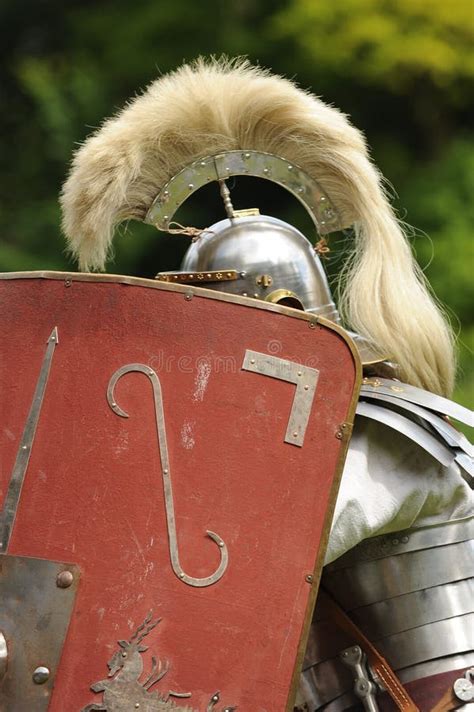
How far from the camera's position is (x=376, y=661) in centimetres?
234

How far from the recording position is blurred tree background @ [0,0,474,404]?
23.8ft

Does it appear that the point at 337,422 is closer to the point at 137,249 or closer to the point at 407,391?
the point at 407,391

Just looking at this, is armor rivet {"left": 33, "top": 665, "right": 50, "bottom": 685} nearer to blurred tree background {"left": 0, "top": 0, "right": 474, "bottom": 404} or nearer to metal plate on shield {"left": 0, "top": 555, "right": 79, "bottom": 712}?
metal plate on shield {"left": 0, "top": 555, "right": 79, "bottom": 712}

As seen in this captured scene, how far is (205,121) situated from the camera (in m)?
2.57

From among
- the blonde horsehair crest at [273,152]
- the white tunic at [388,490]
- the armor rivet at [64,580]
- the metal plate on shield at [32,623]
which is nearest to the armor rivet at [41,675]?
the metal plate on shield at [32,623]

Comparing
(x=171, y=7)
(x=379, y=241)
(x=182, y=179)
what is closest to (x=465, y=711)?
(x=379, y=241)

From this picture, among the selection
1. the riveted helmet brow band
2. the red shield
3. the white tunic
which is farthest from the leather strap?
the riveted helmet brow band

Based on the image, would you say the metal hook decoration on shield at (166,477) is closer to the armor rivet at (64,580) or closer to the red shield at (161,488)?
the red shield at (161,488)

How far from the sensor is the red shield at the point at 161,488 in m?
1.99

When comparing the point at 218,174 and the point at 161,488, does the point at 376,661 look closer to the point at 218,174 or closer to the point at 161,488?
the point at 161,488

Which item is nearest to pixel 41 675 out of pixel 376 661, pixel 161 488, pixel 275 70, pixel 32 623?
pixel 32 623

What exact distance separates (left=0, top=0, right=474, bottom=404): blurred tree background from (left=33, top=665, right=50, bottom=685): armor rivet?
14.8 ft

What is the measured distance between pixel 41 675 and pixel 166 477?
39 centimetres

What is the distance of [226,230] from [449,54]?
524 centimetres
